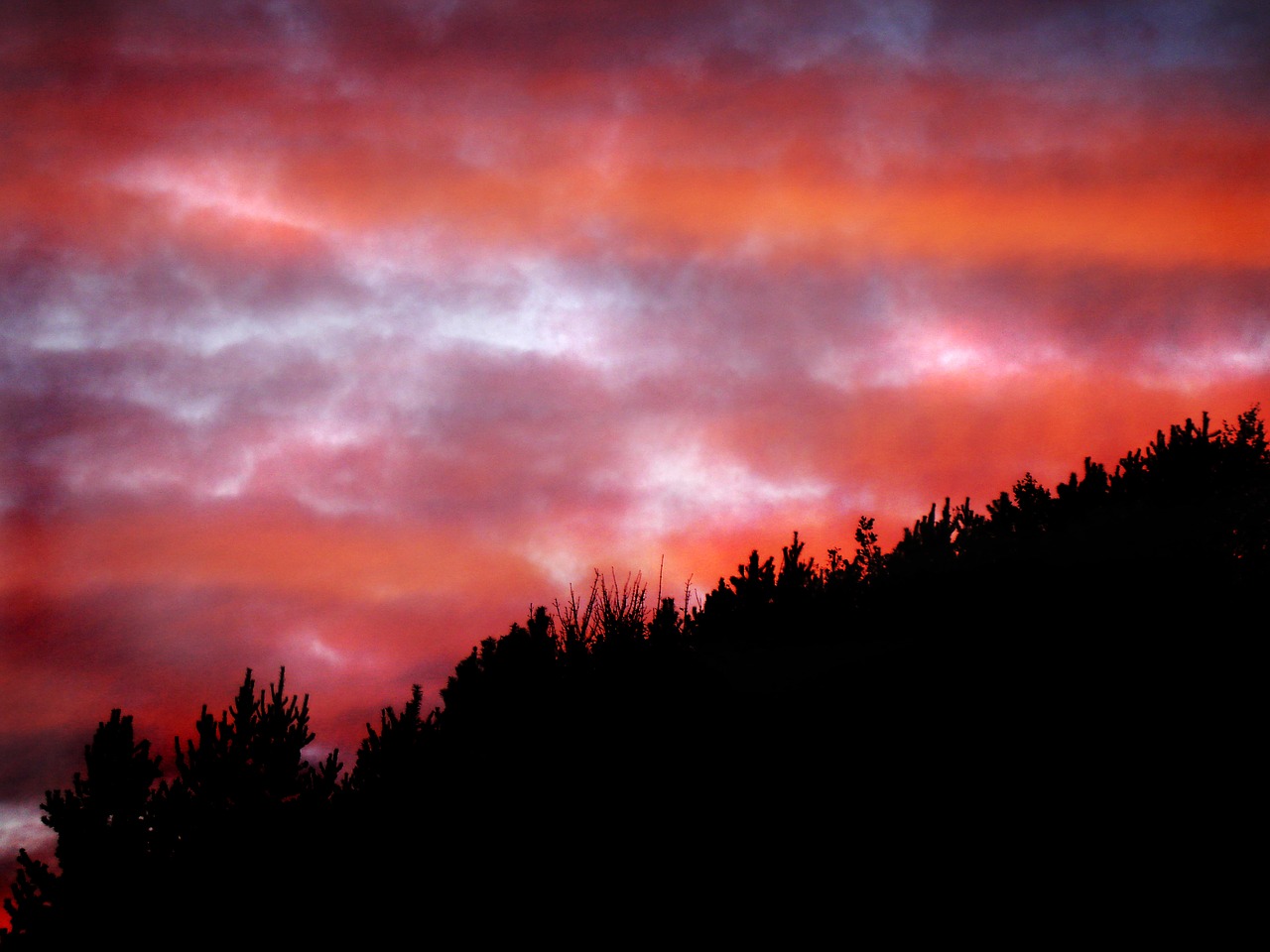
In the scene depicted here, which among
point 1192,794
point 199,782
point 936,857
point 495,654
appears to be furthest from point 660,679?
point 199,782

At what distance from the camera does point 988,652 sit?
458 inches

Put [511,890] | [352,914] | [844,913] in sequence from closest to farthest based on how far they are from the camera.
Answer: [844,913], [511,890], [352,914]

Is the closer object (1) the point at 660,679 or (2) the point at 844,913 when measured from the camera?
(2) the point at 844,913

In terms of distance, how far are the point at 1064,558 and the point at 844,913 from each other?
713 cm

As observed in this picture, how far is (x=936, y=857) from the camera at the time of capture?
9531 mm

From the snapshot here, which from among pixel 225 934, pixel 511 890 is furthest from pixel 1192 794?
pixel 225 934

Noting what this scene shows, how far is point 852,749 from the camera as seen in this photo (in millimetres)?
11062

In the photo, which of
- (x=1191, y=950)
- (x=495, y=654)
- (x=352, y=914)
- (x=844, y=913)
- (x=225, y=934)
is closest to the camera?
(x=1191, y=950)

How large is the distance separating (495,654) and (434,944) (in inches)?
294

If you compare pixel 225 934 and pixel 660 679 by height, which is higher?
pixel 660 679

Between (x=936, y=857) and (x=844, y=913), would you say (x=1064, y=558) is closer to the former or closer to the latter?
(x=936, y=857)

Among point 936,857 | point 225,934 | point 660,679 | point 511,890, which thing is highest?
point 660,679

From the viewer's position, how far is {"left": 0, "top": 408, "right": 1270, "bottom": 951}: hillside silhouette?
31.4 ft

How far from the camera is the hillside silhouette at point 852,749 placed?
958 centimetres
